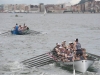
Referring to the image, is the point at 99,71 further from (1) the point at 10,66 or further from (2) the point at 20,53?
(2) the point at 20,53

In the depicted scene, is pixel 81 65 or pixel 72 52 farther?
pixel 72 52

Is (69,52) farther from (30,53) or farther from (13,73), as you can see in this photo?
(30,53)

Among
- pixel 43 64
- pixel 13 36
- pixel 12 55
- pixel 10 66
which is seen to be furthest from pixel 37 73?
pixel 13 36

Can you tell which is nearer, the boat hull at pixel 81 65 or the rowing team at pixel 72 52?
the boat hull at pixel 81 65

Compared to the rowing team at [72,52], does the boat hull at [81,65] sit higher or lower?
lower

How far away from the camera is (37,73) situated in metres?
21.0

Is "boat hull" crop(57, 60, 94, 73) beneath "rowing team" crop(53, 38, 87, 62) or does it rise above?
beneath

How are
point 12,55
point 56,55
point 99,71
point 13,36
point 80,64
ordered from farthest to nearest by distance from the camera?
point 13,36 → point 12,55 → point 56,55 → point 99,71 → point 80,64

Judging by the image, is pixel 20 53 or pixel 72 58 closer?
pixel 72 58

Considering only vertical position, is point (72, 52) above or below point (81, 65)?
above

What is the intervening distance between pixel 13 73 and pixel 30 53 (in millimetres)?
8769

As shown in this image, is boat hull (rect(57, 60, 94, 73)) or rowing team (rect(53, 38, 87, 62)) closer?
boat hull (rect(57, 60, 94, 73))

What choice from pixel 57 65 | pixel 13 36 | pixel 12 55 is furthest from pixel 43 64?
pixel 13 36

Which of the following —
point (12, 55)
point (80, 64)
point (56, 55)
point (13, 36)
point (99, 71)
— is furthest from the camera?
point (13, 36)
